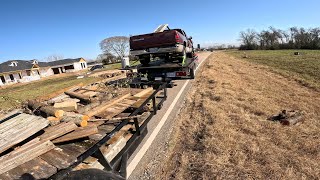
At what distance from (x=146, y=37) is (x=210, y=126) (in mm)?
6204

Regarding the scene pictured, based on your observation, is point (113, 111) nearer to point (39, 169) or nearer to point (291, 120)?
point (39, 169)

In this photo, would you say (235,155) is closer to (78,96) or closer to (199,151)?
(199,151)

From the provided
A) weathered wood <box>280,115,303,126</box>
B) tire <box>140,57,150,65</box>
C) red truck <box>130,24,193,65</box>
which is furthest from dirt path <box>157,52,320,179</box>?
tire <box>140,57,150,65</box>

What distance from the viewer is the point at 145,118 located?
15.6 ft

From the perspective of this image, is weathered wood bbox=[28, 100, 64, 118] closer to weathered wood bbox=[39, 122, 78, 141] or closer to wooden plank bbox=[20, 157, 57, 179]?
weathered wood bbox=[39, 122, 78, 141]

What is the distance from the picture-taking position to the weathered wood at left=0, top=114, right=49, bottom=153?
3.23m

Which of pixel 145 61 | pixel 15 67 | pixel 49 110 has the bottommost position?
pixel 49 110

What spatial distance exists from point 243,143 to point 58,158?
3571mm

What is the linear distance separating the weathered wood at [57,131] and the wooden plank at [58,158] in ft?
0.88

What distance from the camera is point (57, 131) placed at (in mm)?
3605

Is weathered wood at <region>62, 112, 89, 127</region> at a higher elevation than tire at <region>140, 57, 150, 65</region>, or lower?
lower

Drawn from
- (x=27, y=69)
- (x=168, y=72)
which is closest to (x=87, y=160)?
(x=168, y=72)

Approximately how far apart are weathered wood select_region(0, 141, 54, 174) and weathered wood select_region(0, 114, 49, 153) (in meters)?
0.19

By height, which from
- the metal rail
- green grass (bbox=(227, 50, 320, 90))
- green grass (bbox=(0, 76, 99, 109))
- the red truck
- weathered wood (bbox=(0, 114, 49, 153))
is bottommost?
green grass (bbox=(227, 50, 320, 90))
